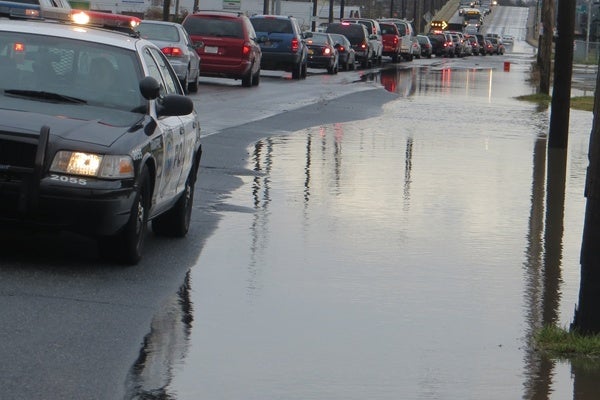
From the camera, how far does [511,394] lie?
6.76m

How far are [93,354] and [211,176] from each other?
8.56 meters

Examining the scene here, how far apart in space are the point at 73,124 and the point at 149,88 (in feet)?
2.40

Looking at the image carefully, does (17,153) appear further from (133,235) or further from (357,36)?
→ (357,36)

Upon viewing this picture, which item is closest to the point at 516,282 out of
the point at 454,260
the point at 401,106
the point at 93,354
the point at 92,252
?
the point at 454,260

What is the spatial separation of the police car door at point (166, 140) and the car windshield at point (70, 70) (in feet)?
0.79

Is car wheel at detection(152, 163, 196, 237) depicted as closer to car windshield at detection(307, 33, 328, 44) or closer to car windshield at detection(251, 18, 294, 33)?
car windshield at detection(251, 18, 294, 33)

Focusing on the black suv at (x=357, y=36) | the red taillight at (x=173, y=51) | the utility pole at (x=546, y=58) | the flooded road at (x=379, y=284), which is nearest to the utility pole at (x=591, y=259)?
the flooded road at (x=379, y=284)

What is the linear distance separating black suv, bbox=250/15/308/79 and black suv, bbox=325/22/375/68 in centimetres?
1419

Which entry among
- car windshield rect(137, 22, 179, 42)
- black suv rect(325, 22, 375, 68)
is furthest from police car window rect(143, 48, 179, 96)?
black suv rect(325, 22, 375, 68)

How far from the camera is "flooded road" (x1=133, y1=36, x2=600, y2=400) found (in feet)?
22.8

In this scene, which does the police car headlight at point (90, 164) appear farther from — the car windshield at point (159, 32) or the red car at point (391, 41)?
the red car at point (391, 41)

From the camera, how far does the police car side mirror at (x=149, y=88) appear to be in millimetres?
9812

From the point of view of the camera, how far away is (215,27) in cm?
3569

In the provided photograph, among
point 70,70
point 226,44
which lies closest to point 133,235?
point 70,70
